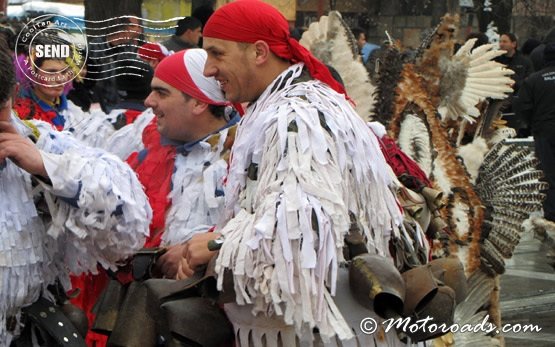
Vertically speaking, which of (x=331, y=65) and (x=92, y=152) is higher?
(x=92, y=152)

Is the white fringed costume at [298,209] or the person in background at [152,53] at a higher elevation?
the white fringed costume at [298,209]

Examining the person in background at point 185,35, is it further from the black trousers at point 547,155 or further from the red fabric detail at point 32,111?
the black trousers at point 547,155

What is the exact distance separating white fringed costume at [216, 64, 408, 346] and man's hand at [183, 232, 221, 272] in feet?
0.35

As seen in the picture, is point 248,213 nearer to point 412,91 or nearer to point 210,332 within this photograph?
point 210,332

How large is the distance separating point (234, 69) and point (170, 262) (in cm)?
71

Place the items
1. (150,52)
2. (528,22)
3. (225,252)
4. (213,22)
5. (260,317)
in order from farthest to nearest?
(528,22), (150,52), (213,22), (260,317), (225,252)

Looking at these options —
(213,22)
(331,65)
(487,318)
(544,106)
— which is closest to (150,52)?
(331,65)

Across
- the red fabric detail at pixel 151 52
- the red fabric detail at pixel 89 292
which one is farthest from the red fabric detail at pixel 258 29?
the red fabric detail at pixel 151 52

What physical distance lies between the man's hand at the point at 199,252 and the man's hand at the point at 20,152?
1.55ft

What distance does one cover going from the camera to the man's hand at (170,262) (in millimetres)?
3925

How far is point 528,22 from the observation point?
30.4 meters

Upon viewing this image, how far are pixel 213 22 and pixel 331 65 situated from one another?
250 centimetres

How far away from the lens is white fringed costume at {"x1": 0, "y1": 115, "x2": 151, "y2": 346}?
136 inches

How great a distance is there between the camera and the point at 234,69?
3689mm
